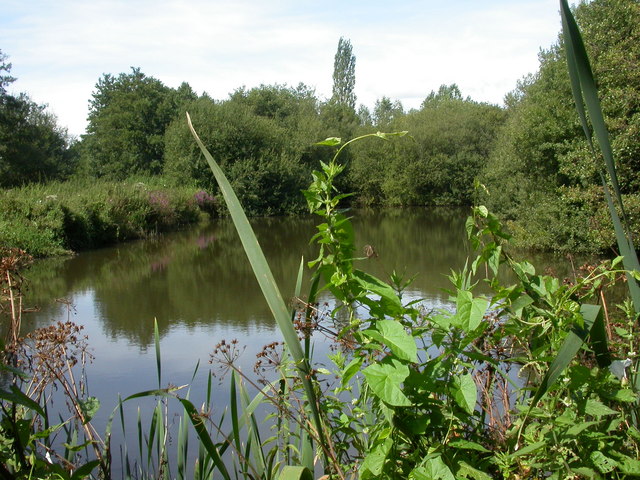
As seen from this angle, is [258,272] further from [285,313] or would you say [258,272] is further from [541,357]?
[541,357]

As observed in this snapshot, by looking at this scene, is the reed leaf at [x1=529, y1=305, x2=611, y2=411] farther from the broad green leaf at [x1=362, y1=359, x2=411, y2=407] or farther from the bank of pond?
the broad green leaf at [x1=362, y1=359, x2=411, y2=407]

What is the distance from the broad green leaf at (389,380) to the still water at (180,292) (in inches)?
31.8

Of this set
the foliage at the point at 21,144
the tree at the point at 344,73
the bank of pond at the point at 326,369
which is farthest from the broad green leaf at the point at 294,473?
the tree at the point at 344,73

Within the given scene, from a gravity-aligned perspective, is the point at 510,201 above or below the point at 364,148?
below

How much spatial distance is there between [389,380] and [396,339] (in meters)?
0.06

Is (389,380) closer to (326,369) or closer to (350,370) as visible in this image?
(350,370)

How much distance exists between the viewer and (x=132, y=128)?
3525cm

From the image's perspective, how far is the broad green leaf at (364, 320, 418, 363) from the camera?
849 mm

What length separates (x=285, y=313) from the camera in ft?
2.69

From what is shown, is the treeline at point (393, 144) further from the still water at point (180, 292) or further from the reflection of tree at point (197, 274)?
the reflection of tree at point (197, 274)

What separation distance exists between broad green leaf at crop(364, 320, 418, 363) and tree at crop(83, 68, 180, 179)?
34192 mm

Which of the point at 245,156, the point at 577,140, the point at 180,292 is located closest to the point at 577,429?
the point at 180,292

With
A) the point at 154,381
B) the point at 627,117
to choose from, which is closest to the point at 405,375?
the point at 154,381

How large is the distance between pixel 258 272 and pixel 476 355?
1.19 feet
